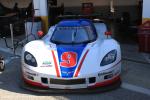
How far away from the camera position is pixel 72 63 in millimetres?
5762

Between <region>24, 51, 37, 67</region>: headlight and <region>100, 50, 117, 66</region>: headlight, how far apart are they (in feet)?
4.00

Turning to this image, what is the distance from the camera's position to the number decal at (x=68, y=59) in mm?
5738

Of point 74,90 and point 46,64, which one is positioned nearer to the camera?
point 74,90

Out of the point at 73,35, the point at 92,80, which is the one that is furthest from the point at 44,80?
the point at 73,35

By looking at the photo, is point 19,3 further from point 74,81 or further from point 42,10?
point 74,81

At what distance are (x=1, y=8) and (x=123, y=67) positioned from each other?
27.9ft

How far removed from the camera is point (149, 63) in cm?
773

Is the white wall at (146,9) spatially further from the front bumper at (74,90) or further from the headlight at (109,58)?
the front bumper at (74,90)

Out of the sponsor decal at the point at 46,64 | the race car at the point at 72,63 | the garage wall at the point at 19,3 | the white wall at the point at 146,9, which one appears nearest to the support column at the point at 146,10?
the white wall at the point at 146,9

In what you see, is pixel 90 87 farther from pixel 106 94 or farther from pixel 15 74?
pixel 15 74

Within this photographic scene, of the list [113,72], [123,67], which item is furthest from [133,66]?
[113,72]

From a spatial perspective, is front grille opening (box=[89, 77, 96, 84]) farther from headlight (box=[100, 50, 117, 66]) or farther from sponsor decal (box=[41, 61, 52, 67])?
sponsor decal (box=[41, 61, 52, 67])

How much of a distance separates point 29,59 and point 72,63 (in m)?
0.84

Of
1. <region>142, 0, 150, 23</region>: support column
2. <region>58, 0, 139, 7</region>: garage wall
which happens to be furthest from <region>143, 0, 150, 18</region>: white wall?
<region>58, 0, 139, 7</region>: garage wall
